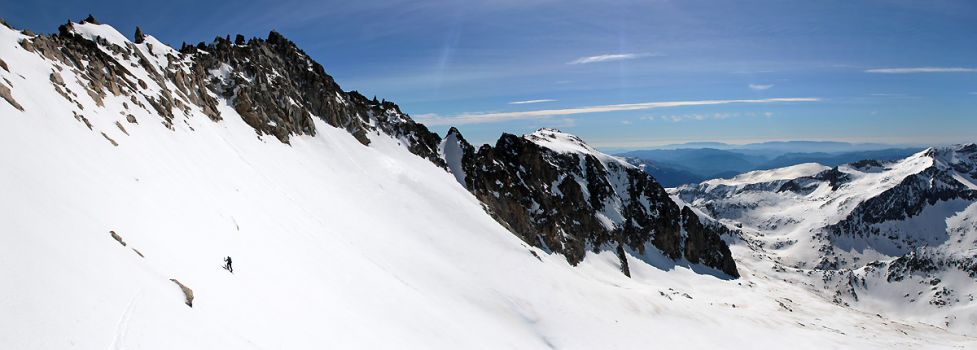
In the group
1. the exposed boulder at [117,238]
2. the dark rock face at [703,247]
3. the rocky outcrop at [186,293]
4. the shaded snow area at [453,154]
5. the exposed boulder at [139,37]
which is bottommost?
the dark rock face at [703,247]

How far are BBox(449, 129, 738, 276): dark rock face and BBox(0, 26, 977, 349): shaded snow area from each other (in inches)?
1220

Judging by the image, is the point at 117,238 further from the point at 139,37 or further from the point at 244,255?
the point at 139,37

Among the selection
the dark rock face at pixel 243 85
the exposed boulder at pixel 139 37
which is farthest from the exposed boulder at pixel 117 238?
the exposed boulder at pixel 139 37

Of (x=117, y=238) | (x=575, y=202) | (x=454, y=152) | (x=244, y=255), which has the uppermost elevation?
(x=454, y=152)

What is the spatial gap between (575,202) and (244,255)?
4883 inches

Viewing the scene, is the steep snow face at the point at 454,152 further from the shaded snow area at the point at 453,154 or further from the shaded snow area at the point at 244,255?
the shaded snow area at the point at 244,255

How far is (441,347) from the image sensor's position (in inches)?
1115

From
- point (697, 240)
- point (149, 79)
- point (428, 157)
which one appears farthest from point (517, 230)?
point (697, 240)

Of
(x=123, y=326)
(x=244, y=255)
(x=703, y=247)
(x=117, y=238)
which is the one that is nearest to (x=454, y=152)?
(x=244, y=255)

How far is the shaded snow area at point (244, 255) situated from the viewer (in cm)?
1248

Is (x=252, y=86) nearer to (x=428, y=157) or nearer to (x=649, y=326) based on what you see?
(x=428, y=157)

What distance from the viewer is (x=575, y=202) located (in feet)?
463

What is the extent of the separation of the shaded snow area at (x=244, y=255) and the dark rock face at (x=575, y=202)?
31.0 m

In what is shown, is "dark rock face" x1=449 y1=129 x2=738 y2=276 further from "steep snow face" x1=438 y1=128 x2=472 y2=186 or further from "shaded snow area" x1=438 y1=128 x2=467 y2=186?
"shaded snow area" x1=438 y1=128 x2=467 y2=186
